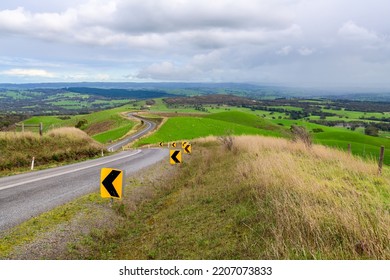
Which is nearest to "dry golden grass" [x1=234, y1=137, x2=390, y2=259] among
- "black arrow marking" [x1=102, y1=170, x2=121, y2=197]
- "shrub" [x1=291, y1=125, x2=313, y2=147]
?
"black arrow marking" [x1=102, y1=170, x2=121, y2=197]

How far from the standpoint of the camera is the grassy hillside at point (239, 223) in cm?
602

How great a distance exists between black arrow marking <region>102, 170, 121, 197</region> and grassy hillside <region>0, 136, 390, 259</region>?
87cm

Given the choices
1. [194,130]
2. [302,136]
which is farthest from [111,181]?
[194,130]

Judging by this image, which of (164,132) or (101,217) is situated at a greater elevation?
(101,217)

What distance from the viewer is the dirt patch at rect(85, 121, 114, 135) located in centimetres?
8956

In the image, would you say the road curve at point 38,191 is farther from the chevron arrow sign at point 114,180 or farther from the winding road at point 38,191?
the chevron arrow sign at point 114,180

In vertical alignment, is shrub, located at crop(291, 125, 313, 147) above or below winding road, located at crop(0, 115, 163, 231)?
above

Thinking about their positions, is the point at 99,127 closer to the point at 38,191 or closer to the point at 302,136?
the point at 302,136

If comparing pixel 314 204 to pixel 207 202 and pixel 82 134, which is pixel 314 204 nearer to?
pixel 207 202

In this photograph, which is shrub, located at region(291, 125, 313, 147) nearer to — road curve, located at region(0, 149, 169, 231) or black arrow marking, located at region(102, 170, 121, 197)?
road curve, located at region(0, 149, 169, 231)

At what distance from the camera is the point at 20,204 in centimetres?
1166
